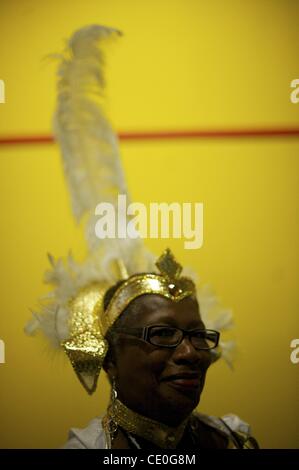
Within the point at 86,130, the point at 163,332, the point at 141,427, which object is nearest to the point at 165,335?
the point at 163,332

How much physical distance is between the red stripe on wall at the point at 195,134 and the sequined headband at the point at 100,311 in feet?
1.18

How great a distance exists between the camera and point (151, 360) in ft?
4.44

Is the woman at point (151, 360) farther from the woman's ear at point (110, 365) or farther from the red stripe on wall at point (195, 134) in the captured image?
the red stripe on wall at point (195, 134)

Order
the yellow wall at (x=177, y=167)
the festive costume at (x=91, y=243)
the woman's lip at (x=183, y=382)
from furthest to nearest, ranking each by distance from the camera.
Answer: the yellow wall at (x=177, y=167) < the festive costume at (x=91, y=243) < the woman's lip at (x=183, y=382)

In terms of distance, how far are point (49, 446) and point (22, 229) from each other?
62 centimetres

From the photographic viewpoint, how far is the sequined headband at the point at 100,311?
4.61 ft

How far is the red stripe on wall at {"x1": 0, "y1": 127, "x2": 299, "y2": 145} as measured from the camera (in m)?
1.62

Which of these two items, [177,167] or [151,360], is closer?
[151,360]

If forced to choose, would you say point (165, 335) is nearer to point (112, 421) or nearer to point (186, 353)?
point (186, 353)

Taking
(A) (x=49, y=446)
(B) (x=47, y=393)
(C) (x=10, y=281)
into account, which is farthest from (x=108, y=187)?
(A) (x=49, y=446)

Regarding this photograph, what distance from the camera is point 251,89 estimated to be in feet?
5.37

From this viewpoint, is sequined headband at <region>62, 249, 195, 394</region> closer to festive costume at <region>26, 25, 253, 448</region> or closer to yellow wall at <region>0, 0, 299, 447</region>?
festive costume at <region>26, 25, 253, 448</region>

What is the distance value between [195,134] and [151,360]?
0.65 metres

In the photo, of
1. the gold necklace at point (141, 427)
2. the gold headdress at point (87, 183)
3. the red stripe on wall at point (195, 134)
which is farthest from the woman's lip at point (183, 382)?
the red stripe on wall at point (195, 134)
